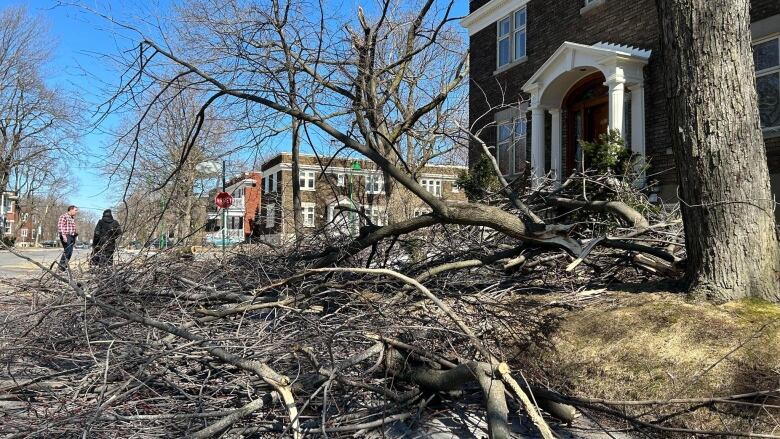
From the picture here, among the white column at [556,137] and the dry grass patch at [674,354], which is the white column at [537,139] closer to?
the white column at [556,137]

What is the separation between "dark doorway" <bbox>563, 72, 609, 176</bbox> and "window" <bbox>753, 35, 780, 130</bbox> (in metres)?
3.36

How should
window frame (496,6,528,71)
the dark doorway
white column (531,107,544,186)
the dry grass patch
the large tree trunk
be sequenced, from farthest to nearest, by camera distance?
window frame (496,6,528,71) → white column (531,107,544,186) → the dark doorway → the large tree trunk → the dry grass patch

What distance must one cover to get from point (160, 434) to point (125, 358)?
2.02 feet

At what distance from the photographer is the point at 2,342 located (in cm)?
393

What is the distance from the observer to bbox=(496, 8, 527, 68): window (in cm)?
1528

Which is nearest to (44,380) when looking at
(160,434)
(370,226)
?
(160,434)

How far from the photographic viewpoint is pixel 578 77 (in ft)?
42.6

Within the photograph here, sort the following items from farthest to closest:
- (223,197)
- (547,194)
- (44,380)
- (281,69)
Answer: (223,197)
(281,69)
(547,194)
(44,380)

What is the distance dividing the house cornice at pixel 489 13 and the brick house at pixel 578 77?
3 centimetres

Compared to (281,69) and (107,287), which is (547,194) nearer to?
(281,69)

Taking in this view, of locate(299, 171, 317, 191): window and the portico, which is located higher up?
locate(299, 171, 317, 191): window

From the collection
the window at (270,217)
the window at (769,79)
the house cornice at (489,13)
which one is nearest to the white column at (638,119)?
the window at (769,79)

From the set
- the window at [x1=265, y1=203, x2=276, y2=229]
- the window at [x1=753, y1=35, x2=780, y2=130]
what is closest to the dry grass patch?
the window at [x1=265, y1=203, x2=276, y2=229]

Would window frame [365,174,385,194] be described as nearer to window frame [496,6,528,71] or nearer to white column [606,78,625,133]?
window frame [496,6,528,71]
